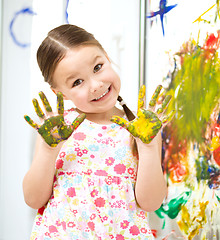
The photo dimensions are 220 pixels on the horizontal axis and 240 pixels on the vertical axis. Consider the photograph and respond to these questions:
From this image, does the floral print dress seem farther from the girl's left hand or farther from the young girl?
the girl's left hand

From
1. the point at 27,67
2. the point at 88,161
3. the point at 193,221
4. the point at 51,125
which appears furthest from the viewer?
the point at 27,67

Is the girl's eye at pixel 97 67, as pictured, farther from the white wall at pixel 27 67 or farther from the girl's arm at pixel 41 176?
the white wall at pixel 27 67

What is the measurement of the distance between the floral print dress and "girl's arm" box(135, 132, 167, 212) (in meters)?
0.03

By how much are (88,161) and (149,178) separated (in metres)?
0.17

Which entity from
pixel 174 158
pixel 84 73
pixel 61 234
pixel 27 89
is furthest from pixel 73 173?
pixel 27 89

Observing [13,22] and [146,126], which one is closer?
[146,126]

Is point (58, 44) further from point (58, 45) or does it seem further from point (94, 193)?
A: point (94, 193)

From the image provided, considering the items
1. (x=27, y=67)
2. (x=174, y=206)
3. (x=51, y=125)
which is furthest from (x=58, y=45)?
(x=174, y=206)

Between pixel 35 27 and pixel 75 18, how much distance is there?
18 cm

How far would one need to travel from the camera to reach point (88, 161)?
0.91 m

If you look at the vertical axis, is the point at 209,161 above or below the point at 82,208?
above

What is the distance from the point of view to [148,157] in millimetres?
Result: 849

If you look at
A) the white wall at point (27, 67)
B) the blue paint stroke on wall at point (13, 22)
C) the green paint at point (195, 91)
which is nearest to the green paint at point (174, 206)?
the green paint at point (195, 91)

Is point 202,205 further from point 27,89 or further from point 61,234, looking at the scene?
point 27,89
